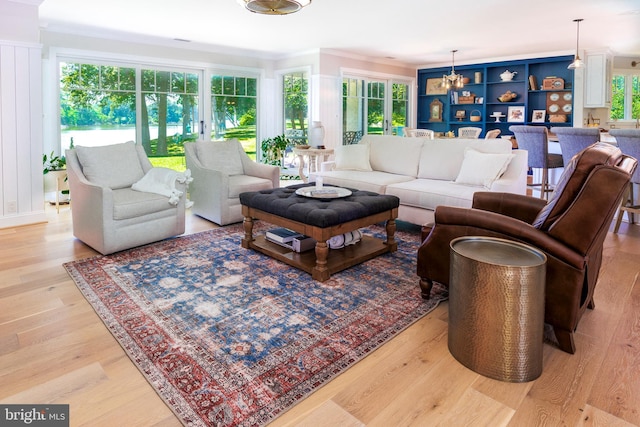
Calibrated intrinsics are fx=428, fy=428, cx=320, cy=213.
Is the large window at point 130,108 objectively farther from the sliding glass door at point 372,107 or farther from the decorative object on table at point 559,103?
the decorative object on table at point 559,103

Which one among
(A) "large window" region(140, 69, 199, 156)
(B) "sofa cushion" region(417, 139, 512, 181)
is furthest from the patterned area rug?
(A) "large window" region(140, 69, 199, 156)

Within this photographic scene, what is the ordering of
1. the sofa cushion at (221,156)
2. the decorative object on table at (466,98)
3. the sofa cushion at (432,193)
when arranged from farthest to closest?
the decorative object on table at (466,98) → the sofa cushion at (221,156) → the sofa cushion at (432,193)

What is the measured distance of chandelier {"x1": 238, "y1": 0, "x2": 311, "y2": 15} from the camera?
315 centimetres

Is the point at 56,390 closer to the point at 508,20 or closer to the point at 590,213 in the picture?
the point at 590,213

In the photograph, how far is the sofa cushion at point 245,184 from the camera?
14.8 feet

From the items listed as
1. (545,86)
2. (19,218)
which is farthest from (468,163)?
(545,86)

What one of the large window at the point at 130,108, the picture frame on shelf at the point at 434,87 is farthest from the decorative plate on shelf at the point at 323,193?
the picture frame on shelf at the point at 434,87

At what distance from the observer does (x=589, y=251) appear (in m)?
1.97

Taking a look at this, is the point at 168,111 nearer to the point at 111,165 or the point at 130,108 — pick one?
the point at 130,108

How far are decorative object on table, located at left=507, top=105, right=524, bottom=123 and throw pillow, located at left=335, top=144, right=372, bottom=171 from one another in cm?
500

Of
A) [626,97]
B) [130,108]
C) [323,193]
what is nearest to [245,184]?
[323,193]

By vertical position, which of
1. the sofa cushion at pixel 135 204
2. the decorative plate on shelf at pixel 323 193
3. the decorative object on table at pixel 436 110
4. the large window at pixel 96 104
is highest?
the decorative object on table at pixel 436 110

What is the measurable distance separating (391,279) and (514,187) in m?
1.70

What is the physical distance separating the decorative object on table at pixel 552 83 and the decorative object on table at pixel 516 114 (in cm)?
59
